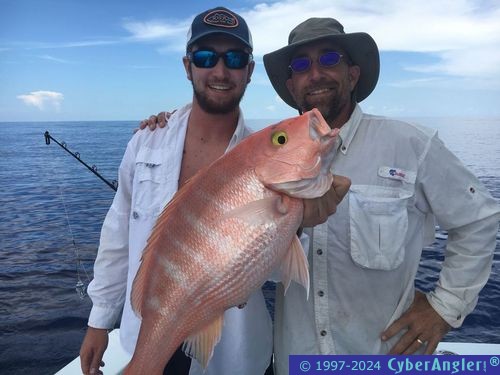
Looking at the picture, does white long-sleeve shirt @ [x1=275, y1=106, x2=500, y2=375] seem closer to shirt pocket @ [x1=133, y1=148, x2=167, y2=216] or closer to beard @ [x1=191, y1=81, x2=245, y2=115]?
beard @ [x1=191, y1=81, x2=245, y2=115]

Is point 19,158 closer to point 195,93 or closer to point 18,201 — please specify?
point 18,201

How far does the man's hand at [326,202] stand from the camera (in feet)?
5.98

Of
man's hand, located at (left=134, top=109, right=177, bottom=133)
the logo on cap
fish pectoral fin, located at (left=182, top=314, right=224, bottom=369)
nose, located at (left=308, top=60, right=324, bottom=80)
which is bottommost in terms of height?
fish pectoral fin, located at (left=182, top=314, right=224, bottom=369)

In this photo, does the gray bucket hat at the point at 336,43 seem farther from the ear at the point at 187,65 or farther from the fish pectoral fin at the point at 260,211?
the fish pectoral fin at the point at 260,211

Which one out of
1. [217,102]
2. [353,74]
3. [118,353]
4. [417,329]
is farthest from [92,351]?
[353,74]

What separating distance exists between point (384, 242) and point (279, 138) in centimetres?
99

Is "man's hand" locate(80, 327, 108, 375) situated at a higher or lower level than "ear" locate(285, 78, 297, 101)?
lower

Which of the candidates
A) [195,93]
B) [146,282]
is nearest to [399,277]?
[146,282]

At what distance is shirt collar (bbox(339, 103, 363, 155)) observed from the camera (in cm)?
246

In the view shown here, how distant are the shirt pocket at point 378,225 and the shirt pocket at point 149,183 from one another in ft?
4.09

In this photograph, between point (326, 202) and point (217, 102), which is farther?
point (217, 102)

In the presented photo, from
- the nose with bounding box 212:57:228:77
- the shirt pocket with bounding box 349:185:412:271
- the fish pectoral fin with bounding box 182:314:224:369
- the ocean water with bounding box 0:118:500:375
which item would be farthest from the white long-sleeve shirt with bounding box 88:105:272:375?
the ocean water with bounding box 0:118:500:375

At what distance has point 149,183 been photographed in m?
2.68

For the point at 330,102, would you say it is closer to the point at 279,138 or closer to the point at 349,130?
the point at 349,130
